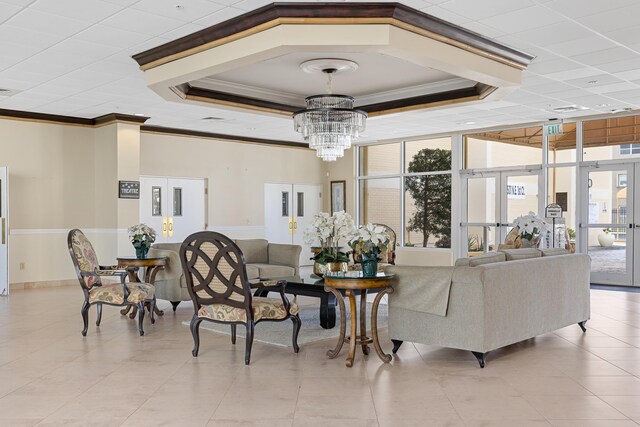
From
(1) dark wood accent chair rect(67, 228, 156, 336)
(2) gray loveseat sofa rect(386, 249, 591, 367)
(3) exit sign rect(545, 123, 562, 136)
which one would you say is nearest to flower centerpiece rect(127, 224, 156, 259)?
(1) dark wood accent chair rect(67, 228, 156, 336)

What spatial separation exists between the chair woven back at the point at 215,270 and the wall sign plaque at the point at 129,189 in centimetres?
545

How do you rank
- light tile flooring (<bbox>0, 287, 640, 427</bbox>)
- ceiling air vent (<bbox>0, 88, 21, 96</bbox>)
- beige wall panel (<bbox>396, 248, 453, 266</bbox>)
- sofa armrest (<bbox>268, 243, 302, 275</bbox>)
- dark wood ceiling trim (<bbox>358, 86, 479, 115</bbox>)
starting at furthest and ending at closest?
beige wall panel (<bbox>396, 248, 453, 266</bbox>)
sofa armrest (<bbox>268, 243, 302, 275</bbox>)
ceiling air vent (<bbox>0, 88, 21, 96</bbox>)
dark wood ceiling trim (<bbox>358, 86, 479, 115</bbox>)
light tile flooring (<bbox>0, 287, 640, 427</bbox>)

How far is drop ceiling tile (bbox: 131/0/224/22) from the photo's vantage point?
184 inches

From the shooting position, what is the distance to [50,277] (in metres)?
10.1

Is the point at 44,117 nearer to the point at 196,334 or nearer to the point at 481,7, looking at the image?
the point at 196,334

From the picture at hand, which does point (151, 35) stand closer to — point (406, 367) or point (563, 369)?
point (406, 367)

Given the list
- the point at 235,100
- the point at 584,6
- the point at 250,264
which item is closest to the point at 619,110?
the point at 584,6

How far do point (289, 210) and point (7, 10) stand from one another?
8989 mm

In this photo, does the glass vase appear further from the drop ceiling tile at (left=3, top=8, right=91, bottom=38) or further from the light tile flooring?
the drop ceiling tile at (left=3, top=8, right=91, bottom=38)

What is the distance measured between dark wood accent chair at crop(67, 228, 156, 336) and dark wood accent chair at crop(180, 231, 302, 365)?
3.52 ft

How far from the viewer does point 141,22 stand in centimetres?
515

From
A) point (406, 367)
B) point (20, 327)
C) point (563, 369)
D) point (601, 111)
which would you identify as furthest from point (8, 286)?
point (601, 111)

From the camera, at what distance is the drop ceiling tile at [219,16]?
16.0 feet

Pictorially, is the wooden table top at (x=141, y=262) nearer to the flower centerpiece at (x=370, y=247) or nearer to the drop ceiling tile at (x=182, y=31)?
the drop ceiling tile at (x=182, y=31)
